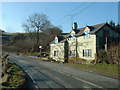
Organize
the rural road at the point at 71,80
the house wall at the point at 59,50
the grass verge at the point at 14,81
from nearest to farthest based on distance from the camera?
the grass verge at the point at 14,81 → the rural road at the point at 71,80 → the house wall at the point at 59,50

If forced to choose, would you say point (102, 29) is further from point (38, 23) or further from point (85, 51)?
point (38, 23)

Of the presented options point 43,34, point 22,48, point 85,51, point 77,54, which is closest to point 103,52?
point 85,51

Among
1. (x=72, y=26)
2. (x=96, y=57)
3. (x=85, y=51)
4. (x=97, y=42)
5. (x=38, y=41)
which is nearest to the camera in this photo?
(x=96, y=57)

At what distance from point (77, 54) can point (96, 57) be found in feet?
24.8

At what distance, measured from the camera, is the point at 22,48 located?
6881 centimetres

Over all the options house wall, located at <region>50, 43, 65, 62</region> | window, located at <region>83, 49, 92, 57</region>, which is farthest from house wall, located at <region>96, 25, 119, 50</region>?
house wall, located at <region>50, 43, 65, 62</region>

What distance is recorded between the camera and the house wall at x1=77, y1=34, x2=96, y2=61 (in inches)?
1064

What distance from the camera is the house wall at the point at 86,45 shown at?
27.0 m

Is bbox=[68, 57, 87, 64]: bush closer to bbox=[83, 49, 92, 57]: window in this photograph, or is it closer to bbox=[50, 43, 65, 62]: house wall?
bbox=[83, 49, 92, 57]: window

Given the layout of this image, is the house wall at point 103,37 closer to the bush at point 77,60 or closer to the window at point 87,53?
the window at point 87,53

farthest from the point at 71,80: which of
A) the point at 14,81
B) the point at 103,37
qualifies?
the point at 103,37

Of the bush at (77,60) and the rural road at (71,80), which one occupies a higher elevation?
the bush at (77,60)

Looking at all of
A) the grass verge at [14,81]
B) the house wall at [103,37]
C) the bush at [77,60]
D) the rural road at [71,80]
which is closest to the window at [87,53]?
the bush at [77,60]

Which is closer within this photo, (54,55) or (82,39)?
(82,39)
